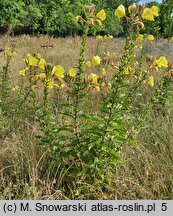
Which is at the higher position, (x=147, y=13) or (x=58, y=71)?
(x=147, y=13)

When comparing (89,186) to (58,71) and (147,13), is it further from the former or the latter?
(147,13)

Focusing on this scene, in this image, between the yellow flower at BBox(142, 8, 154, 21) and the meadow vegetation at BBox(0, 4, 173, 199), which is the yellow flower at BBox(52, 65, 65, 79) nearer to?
the meadow vegetation at BBox(0, 4, 173, 199)

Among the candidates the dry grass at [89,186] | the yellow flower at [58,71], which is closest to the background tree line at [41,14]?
the dry grass at [89,186]

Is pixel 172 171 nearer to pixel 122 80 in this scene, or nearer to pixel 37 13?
pixel 122 80

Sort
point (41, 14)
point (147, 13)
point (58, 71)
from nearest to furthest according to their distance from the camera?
point (147, 13) → point (58, 71) → point (41, 14)

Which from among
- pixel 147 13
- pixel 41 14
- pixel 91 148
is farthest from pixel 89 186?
pixel 41 14

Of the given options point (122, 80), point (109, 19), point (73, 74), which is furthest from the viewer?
point (109, 19)

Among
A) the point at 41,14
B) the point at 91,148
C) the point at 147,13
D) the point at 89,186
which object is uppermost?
the point at 41,14

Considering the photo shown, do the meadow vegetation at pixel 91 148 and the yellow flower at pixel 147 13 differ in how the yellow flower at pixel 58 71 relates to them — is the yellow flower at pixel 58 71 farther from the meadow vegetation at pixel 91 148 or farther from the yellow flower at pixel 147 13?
the yellow flower at pixel 147 13

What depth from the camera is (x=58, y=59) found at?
7086 mm

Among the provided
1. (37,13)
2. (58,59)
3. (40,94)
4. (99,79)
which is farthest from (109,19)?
(99,79)

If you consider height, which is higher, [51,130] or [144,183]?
[51,130]

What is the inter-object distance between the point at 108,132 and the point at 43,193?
0.62 meters

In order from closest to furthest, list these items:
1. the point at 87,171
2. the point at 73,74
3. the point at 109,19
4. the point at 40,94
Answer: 1. the point at 73,74
2. the point at 87,171
3. the point at 40,94
4. the point at 109,19
